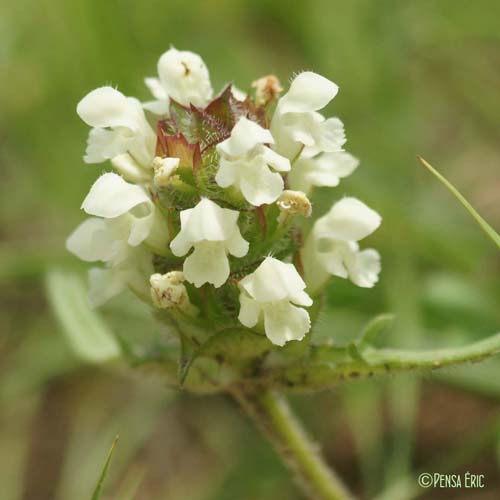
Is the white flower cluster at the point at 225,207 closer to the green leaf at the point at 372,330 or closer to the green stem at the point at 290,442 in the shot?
the green leaf at the point at 372,330

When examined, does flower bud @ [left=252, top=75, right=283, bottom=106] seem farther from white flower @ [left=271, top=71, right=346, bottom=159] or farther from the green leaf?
the green leaf

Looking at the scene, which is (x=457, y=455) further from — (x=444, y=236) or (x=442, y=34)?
(x=442, y=34)

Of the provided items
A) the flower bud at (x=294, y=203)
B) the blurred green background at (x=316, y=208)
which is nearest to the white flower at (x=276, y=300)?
the flower bud at (x=294, y=203)

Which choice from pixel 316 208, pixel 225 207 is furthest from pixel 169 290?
pixel 316 208

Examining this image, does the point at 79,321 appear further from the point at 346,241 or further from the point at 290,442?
the point at 346,241

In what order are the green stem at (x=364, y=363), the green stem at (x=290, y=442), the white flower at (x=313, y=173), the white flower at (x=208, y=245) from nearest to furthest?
the white flower at (x=208, y=245)
the green stem at (x=364, y=363)
the white flower at (x=313, y=173)
the green stem at (x=290, y=442)

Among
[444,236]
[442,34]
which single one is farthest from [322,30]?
[444,236]

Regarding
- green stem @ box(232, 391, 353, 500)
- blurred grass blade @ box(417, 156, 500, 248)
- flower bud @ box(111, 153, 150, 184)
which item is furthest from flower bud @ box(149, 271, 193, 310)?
blurred grass blade @ box(417, 156, 500, 248)
